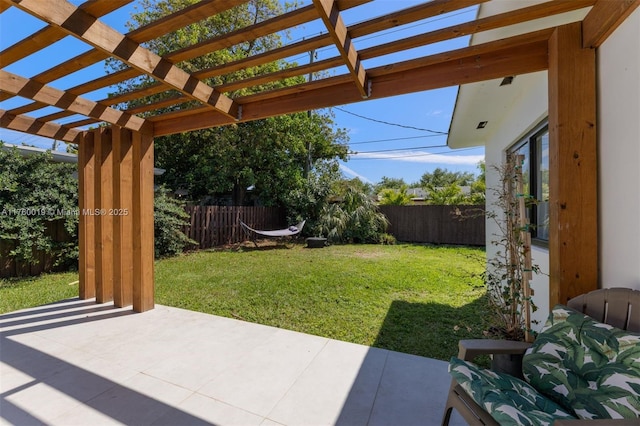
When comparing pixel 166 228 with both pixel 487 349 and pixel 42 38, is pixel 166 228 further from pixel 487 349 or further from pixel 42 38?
pixel 487 349

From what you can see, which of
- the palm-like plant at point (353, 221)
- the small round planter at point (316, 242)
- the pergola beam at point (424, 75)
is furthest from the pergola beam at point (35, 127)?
the palm-like plant at point (353, 221)

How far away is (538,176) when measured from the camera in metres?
2.85

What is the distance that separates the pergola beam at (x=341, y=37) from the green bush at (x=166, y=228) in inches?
239

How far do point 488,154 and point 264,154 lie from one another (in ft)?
25.2

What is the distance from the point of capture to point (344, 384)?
6.61 feet

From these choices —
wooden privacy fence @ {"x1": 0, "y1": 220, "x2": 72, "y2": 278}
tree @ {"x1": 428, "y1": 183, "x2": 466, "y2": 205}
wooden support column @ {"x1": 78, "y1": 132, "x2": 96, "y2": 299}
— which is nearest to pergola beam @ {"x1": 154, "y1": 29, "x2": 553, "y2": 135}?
wooden support column @ {"x1": 78, "y1": 132, "x2": 96, "y2": 299}

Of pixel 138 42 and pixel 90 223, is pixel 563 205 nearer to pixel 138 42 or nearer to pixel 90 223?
pixel 138 42

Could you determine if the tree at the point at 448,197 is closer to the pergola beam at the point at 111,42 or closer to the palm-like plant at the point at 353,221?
the palm-like plant at the point at 353,221

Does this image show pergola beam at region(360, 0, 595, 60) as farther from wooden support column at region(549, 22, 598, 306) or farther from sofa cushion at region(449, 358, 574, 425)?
sofa cushion at region(449, 358, 574, 425)

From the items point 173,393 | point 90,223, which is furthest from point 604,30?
point 90,223

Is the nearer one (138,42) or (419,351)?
(138,42)

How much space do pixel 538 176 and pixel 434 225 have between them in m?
7.20

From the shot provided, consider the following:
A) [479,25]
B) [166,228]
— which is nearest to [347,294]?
[479,25]

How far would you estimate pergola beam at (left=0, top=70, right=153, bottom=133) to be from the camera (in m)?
2.41
